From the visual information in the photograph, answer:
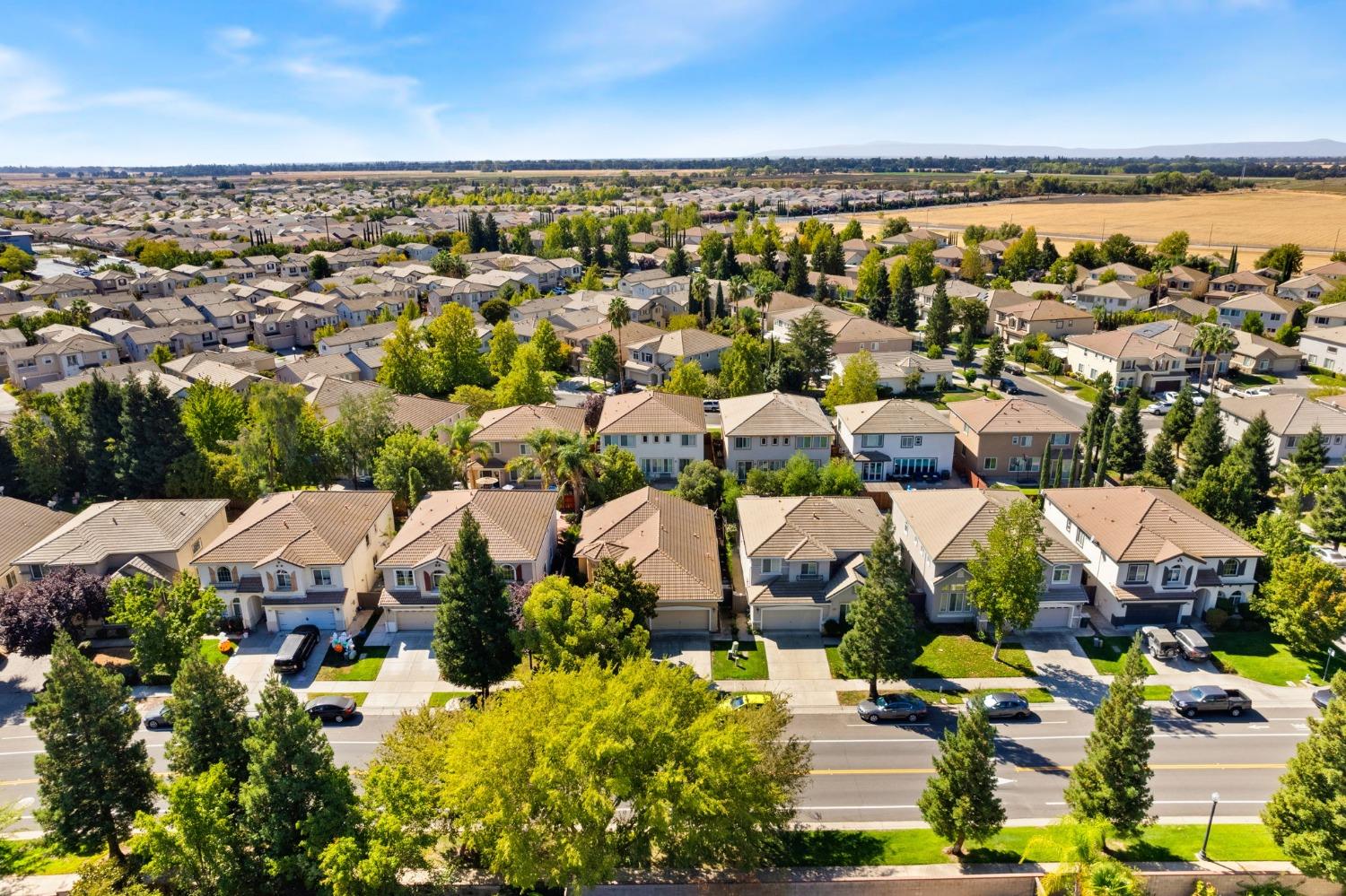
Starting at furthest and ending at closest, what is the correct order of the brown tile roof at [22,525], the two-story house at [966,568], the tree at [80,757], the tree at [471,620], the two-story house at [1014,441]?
the two-story house at [1014,441] < the brown tile roof at [22,525] < the two-story house at [966,568] < the tree at [471,620] < the tree at [80,757]

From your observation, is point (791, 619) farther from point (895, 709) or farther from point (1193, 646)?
point (1193, 646)

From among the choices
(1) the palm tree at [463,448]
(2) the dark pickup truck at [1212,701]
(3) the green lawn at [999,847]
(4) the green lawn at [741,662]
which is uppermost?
(1) the palm tree at [463,448]

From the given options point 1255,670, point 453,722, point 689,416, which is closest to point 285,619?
point 453,722

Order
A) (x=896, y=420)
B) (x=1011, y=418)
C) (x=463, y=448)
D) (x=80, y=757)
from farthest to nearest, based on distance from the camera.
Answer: (x=1011, y=418), (x=896, y=420), (x=463, y=448), (x=80, y=757)

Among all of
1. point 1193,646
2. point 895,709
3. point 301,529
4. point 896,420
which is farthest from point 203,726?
point 896,420

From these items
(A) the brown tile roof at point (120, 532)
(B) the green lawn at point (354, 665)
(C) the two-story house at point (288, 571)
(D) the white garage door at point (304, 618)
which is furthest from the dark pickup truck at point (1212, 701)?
(A) the brown tile roof at point (120, 532)

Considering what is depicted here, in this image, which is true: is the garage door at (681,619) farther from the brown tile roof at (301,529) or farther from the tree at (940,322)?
the tree at (940,322)
